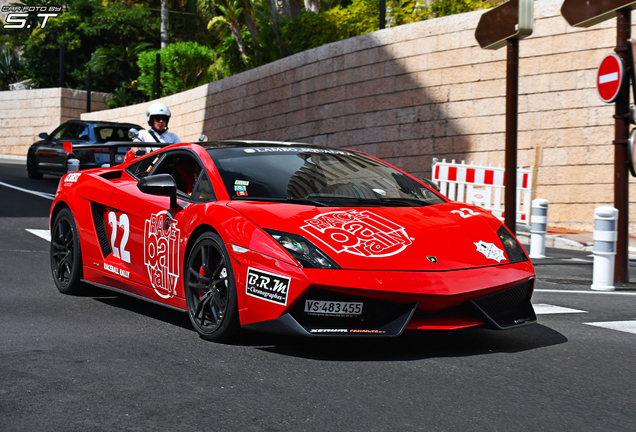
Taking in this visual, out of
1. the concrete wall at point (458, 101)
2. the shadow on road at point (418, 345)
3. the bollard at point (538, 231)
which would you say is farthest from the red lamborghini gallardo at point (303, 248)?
the concrete wall at point (458, 101)

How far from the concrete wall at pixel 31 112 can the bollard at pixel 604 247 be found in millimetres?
40181

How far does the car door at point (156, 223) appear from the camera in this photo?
531 centimetres

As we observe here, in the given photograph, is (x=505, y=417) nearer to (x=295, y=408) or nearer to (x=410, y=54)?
(x=295, y=408)

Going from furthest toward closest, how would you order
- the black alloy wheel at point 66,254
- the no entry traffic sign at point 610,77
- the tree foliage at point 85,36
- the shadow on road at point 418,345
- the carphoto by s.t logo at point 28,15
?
the carphoto by s.t logo at point 28,15, the tree foliage at point 85,36, the no entry traffic sign at point 610,77, the black alloy wheel at point 66,254, the shadow on road at point 418,345

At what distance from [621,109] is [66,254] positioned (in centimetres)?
536

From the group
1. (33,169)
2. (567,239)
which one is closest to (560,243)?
(567,239)

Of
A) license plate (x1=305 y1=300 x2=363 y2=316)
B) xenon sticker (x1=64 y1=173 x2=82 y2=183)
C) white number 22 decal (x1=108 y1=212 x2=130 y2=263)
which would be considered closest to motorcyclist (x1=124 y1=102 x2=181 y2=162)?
xenon sticker (x1=64 y1=173 x2=82 y2=183)

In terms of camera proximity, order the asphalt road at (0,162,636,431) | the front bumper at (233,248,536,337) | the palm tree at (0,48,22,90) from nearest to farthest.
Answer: the asphalt road at (0,162,636,431)
the front bumper at (233,248,536,337)
the palm tree at (0,48,22,90)

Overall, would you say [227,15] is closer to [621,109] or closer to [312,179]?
[621,109]

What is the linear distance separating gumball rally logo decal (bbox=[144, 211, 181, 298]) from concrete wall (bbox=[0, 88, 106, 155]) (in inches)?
1614

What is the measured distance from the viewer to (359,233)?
4.52m

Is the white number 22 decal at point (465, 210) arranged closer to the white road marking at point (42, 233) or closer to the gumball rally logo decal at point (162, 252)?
the gumball rally logo decal at point (162, 252)

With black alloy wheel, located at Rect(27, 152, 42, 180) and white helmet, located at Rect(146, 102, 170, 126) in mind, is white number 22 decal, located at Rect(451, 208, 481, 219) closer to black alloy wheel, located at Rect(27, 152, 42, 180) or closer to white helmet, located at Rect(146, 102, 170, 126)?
white helmet, located at Rect(146, 102, 170, 126)

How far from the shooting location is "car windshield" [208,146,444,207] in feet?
16.8
